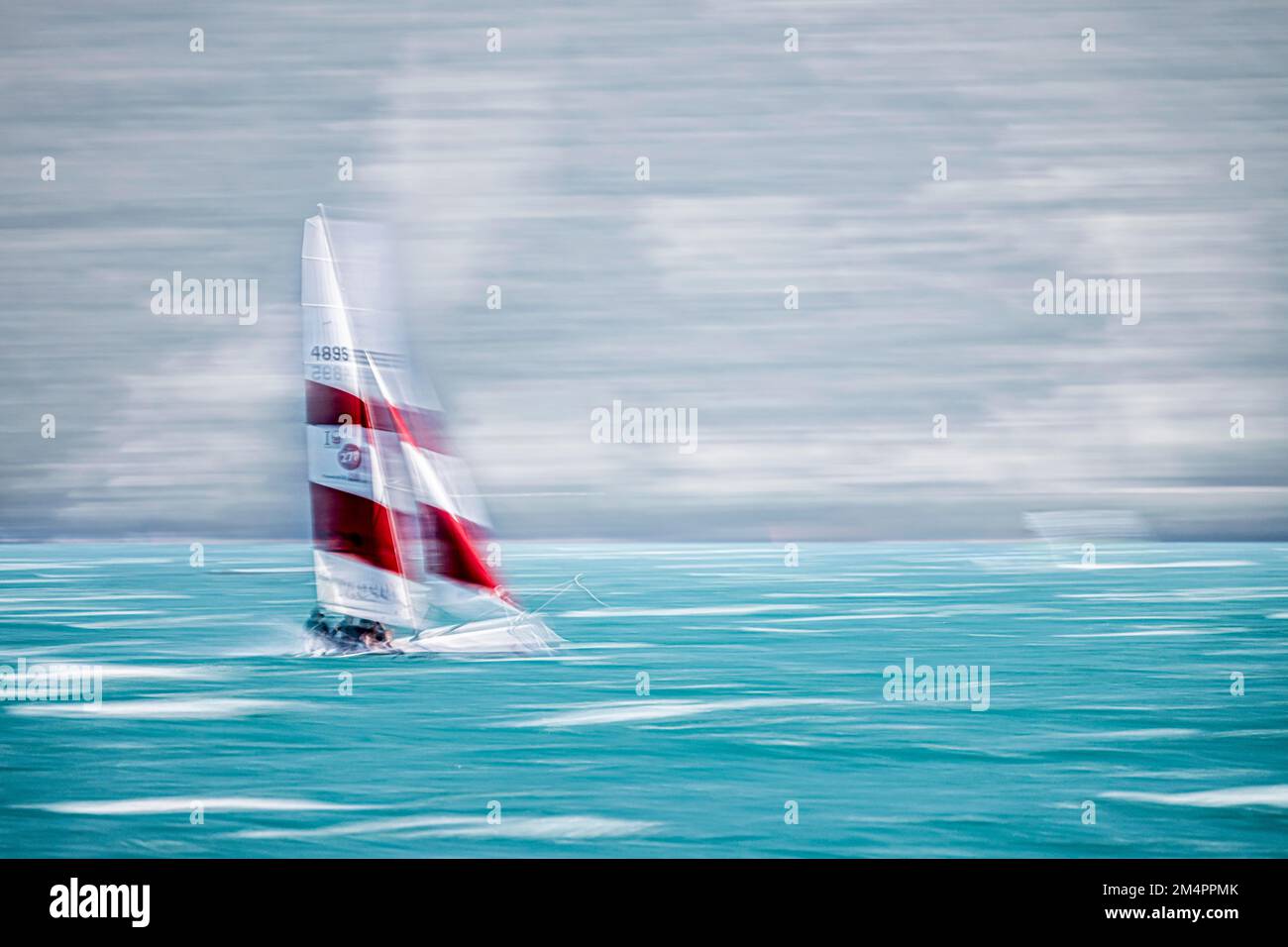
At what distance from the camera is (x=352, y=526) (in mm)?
15625

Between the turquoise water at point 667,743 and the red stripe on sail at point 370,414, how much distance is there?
2699 mm

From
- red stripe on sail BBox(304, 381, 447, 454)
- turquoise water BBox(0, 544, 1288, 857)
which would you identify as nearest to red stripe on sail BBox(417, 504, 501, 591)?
red stripe on sail BBox(304, 381, 447, 454)

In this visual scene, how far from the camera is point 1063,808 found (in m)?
9.85

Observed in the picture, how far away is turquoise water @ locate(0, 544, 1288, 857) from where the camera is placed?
9242 millimetres

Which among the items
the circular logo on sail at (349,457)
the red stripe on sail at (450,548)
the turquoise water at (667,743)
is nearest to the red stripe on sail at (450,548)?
the red stripe on sail at (450,548)

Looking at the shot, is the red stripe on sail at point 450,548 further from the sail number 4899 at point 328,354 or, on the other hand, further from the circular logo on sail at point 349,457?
the sail number 4899 at point 328,354

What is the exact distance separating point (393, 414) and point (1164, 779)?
9.17 metres

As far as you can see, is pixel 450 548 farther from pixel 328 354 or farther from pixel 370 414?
pixel 328 354

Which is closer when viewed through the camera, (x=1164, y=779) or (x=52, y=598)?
(x=1164, y=779)

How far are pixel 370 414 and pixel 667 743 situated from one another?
222 inches

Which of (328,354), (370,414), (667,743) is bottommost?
(667,743)

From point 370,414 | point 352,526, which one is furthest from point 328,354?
point 352,526

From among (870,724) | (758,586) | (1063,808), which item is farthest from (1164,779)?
(758,586)

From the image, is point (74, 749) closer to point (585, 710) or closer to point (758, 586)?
point (585, 710)
